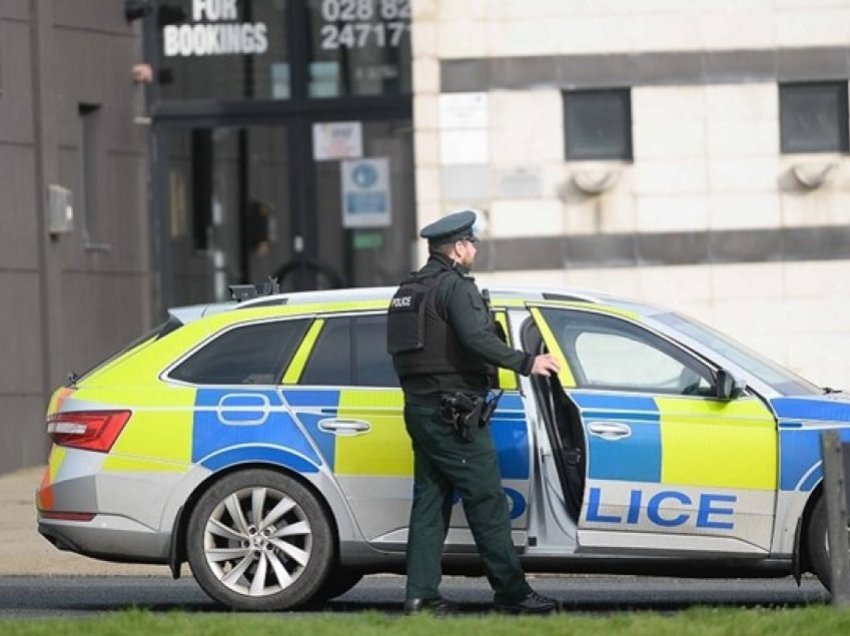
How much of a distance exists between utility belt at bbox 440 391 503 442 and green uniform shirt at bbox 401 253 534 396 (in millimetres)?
67

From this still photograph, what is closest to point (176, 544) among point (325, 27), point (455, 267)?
point (455, 267)

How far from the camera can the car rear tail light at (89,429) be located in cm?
1134

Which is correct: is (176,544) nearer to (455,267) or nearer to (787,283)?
(455,267)

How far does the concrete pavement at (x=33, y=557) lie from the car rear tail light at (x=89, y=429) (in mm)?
2892

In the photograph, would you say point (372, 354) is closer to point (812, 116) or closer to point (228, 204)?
point (812, 116)

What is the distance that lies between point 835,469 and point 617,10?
39.7 ft

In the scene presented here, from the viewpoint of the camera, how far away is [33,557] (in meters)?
14.8

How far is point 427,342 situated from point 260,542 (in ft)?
4.08

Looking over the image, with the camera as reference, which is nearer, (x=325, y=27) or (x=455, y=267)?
(x=455, y=267)

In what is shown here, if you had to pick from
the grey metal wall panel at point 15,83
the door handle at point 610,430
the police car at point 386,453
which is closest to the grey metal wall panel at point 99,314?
the grey metal wall panel at point 15,83

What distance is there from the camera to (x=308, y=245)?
2325 cm

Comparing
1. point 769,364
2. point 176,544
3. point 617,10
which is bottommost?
point 176,544

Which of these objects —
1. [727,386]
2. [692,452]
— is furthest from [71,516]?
[727,386]

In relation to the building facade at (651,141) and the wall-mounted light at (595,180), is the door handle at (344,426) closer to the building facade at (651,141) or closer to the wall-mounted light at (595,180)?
the building facade at (651,141)
